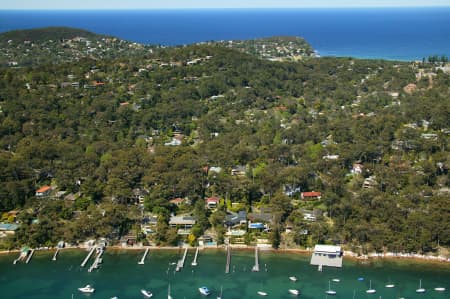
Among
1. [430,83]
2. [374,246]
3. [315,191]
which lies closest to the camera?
[374,246]

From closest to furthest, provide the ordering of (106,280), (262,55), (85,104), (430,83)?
(106,280) → (85,104) → (430,83) → (262,55)

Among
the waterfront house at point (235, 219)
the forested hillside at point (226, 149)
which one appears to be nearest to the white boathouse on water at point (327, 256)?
the forested hillside at point (226, 149)

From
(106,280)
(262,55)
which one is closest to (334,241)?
(106,280)

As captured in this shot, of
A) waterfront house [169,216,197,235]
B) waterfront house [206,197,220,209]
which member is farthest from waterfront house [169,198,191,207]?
waterfront house [169,216,197,235]

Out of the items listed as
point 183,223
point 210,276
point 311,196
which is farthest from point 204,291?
point 311,196

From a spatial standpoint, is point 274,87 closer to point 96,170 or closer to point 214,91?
point 214,91

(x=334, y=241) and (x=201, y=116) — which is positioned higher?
(x=201, y=116)

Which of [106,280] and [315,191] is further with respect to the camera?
[315,191]
